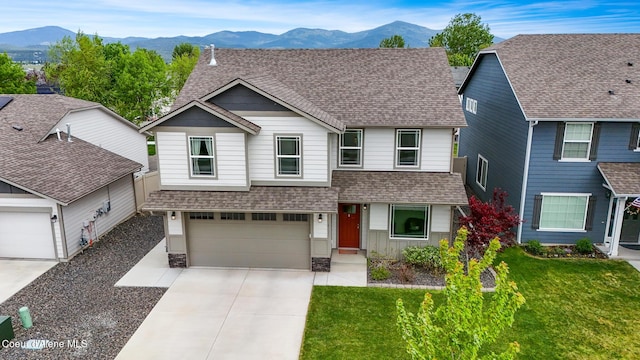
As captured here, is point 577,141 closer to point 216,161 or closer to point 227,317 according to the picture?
point 216,161

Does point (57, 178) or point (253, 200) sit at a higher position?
point (57, 178)

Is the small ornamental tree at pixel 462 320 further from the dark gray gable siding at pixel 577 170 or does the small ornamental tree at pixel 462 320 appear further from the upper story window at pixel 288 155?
the dark gray gable siding at pixel 577 170

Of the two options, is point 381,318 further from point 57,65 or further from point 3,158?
point 57,65

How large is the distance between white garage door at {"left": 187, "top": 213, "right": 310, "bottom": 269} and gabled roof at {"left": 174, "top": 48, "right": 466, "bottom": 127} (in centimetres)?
396

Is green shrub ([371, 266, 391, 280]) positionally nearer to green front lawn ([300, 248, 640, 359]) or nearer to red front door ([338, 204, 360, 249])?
green front lawn ([300, 248, 640, 359])

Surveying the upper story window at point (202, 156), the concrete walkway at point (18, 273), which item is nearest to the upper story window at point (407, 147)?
the upper story window at point (202, 156)

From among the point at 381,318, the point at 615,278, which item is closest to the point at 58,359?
the point at 381,318

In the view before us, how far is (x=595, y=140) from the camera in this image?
15703 mm

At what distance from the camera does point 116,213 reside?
18547mm

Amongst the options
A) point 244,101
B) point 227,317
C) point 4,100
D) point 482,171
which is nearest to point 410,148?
point 244,101

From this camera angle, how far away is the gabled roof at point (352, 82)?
15344 mm

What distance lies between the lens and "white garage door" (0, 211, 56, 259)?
14875mm

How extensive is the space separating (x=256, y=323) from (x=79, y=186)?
8.81 meters

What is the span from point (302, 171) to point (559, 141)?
31.3 ft
